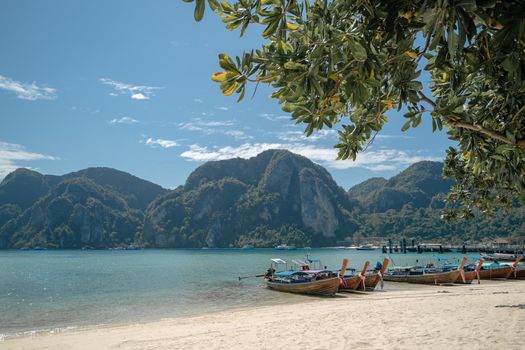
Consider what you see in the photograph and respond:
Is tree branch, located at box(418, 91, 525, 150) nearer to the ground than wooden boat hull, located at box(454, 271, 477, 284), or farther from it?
farther from it

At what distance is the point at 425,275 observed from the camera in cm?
2798

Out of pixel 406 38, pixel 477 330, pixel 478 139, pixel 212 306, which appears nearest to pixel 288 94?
pixel 406 38

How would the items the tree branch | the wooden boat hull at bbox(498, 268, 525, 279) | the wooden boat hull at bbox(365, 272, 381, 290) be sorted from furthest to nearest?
the wooden boat hull at bbox(498, 268, 525, 279) < the wooden boat hull at bbox(365, 272, 381, 290) < the tree branch

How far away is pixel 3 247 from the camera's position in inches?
7530

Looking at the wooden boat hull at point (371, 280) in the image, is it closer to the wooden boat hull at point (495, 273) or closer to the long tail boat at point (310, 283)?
the long tail boat at point (310, 283)

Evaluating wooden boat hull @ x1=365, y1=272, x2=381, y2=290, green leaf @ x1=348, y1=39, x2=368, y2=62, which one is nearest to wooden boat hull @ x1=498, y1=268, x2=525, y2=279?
wooden boat hull @ x1=365, y1=272, x2=381, y2=290

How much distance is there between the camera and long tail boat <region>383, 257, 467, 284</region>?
26.8m

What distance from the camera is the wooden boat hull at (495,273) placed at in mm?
29703

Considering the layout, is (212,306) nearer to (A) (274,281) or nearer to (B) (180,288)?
(A) (274,281)

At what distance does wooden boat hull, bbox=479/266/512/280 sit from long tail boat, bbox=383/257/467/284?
13.1 feet

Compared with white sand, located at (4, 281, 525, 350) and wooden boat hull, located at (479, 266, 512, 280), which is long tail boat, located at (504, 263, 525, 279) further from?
white sand, located at (4, 281, 525, 350)

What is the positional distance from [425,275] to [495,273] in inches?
272

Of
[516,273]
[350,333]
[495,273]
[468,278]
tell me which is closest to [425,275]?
[468,278]

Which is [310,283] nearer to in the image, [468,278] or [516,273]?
[468,278]
